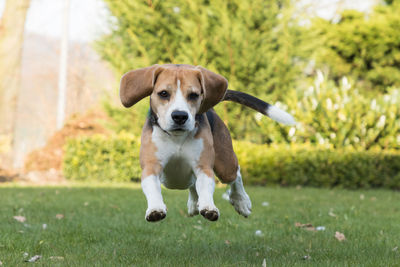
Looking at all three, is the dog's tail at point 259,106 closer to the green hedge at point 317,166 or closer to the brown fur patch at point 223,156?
the brown fur patch at point 223,156

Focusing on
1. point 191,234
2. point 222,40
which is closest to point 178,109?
point 191,234

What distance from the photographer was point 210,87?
11.4 ft

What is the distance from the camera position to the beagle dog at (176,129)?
326cm

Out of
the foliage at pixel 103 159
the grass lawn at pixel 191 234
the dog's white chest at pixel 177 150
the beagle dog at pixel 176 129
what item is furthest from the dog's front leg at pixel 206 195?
the foliage at pixel 103 159

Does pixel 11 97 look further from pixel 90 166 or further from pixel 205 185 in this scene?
pixel 205 185

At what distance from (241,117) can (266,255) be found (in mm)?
8970

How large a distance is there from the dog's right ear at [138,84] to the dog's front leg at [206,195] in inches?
27.1

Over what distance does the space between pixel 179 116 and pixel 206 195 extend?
0.58 m

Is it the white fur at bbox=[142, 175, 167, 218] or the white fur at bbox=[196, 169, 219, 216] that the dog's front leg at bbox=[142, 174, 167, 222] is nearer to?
the white fur at bbox=[142, 175, 167, 218]

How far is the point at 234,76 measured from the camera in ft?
42.7

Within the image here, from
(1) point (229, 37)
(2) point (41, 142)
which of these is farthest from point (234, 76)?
(2) point (41, 142)

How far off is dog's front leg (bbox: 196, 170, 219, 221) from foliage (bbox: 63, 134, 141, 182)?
937 cm

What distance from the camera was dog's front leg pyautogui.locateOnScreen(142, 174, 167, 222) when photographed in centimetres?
318

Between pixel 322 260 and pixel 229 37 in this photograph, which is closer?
pixel 322 260
